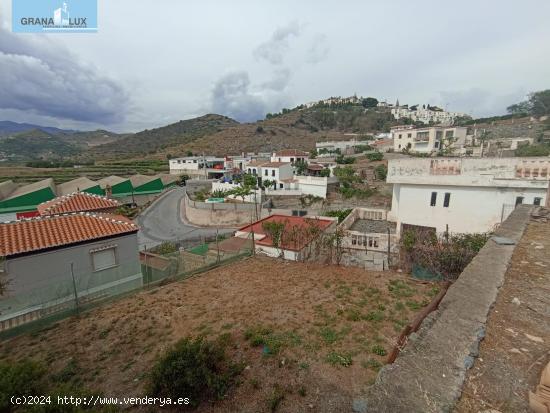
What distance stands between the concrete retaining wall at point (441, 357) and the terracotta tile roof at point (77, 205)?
18214 millimetres

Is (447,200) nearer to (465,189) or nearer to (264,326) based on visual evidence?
(465,189)

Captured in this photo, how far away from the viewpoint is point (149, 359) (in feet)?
17.2

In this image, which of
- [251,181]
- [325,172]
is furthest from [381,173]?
[251,181]

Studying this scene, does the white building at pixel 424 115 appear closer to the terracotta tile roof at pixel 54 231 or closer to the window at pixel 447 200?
the window at pixel 447 200

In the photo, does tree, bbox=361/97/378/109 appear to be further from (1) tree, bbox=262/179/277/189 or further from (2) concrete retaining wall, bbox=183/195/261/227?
(2) concrete retaining wall, bbox=183/195/261/227

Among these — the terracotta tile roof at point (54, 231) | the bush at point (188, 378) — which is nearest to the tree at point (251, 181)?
the terracotta tile roof at point (54, 231)

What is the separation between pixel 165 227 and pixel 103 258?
21435 mm

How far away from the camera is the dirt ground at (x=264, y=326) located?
4.11m

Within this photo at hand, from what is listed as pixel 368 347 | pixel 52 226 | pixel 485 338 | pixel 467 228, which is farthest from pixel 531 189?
pixel 52 226

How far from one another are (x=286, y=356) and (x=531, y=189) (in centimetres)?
1821

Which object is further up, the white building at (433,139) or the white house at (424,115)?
the white house at (424,115)

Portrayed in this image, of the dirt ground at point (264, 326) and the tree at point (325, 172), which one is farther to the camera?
the tree at point (325, 172)

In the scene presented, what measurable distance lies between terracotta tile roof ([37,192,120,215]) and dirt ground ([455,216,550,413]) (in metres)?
18.9

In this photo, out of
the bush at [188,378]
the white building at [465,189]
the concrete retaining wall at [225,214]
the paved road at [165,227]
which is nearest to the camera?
the bush at [188,378]
